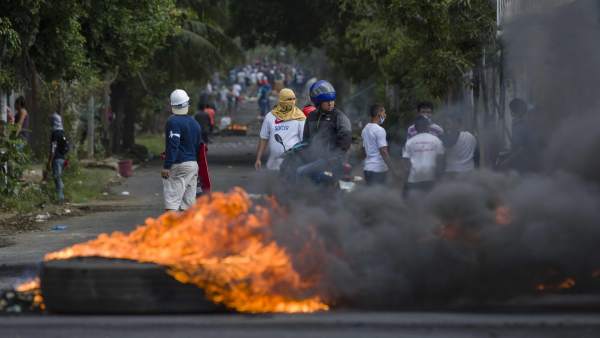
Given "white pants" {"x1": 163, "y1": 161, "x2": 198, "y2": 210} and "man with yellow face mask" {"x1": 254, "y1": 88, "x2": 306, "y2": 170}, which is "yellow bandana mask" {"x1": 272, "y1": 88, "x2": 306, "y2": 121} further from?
"white pants" {"x1": 163, "y1": 161, "x2": 198, "y2": 210}

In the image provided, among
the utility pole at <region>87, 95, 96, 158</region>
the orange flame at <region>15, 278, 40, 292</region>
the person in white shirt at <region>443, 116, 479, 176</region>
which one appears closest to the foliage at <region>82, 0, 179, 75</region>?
the utility pole at <region>87, 95, 96, 158</region>

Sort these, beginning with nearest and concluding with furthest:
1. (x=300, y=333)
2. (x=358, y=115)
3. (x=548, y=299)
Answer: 1. (x=300, y=333)
2. (x=548, y=299)
3. (x=358, y=115)

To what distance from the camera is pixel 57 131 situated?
66.9ft

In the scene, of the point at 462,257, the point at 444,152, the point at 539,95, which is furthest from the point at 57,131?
the point at 462,257

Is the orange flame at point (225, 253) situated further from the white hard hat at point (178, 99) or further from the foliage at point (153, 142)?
the foliage at point (153, 142)

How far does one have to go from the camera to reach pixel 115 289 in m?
8.30

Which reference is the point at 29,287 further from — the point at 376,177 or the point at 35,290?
the point at 376,177

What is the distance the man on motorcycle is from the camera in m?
12.7

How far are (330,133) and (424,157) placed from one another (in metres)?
1.31

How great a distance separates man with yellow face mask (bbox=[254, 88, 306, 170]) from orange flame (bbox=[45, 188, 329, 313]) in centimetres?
478

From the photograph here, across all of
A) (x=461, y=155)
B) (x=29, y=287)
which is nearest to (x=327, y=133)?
(x=461, y=155)

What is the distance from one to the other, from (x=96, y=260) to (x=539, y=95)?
Result: 4596mm

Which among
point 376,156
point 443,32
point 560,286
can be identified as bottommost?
point 560,286

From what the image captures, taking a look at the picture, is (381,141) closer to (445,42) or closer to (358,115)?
(445,42)
